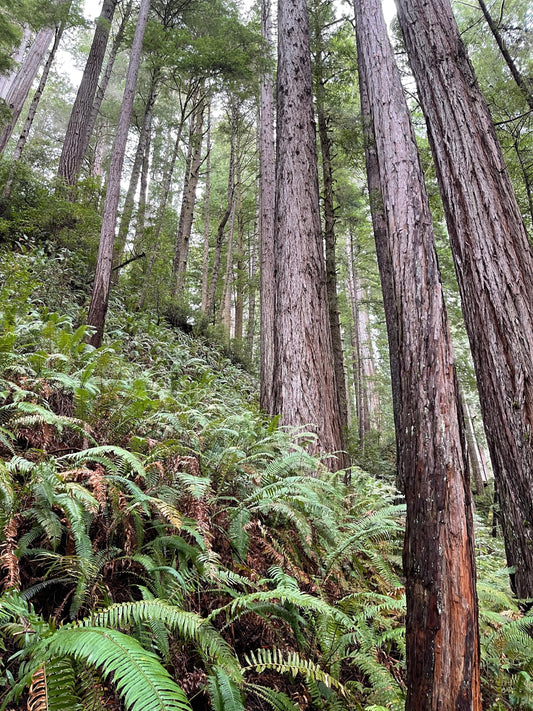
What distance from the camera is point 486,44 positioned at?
9.84 meters

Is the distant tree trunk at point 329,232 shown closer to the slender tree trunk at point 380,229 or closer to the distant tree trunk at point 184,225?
the slender tree trunk at point 380,229

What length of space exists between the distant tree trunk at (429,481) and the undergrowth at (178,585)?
33 centimetres

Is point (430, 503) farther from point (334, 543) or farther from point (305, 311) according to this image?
point (305, 311)

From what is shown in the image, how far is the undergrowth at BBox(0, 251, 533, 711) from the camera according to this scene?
132cm

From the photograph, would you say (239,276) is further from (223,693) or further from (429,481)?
(223,693)

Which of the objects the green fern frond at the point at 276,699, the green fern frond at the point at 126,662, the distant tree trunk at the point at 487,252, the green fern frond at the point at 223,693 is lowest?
the green fern frond at the point at 276,699

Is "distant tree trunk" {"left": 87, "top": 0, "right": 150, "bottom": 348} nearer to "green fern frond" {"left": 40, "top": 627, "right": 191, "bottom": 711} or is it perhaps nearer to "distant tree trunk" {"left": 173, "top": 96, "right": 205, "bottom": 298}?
"green fern frond" {"left": 40, "top": 627, "right": 191, "bottom": 711}

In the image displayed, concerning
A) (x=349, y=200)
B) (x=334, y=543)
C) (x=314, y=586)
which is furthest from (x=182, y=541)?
(x=349, y=200)

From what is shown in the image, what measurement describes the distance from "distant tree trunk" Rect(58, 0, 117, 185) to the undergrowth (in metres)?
8.58

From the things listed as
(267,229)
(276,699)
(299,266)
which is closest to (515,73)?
(267,229)

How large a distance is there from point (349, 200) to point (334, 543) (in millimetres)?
14084

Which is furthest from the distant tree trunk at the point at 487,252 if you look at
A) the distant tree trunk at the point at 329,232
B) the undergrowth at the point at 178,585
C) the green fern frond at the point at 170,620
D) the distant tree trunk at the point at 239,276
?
the distant tree trunk at the point at 239,276

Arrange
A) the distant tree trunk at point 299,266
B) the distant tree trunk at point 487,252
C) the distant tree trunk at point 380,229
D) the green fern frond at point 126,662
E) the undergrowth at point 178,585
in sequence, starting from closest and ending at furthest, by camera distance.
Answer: the green fern frond at point 126,662 → the undergrowth at point 178,585 → the distant tree trunk at point 487,252 → the distant tree trunk at point 299,266 → the distant tree trunk at point 380,229

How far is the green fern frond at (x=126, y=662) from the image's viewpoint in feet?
3.46
